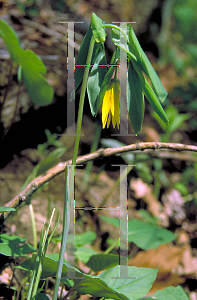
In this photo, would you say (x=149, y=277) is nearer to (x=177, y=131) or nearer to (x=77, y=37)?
(x=77, y=37)

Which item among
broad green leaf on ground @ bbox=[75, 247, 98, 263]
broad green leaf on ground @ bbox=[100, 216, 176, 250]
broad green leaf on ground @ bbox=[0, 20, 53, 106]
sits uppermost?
broad green leaf on ground @ bbox=[0, 20, 53, 106]

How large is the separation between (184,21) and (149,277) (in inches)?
121

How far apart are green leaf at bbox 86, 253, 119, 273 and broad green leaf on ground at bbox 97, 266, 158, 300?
4 cm

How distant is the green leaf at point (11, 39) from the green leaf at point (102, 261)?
2.02 ft

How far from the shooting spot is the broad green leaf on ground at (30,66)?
688mm

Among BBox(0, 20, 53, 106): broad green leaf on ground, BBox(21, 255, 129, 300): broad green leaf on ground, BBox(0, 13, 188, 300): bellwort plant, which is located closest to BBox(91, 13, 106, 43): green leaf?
BBox(0, 13, 188, 300): bellwort plant

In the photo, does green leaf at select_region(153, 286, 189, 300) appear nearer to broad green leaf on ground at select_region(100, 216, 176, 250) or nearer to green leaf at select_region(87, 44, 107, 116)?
broad green leaf on ground at select_region(100, 216, 176, 250)

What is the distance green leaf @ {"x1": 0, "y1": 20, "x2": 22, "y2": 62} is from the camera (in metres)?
0.64

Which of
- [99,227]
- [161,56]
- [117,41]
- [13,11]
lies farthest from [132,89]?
[161,56]

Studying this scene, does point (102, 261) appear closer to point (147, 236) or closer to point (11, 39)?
point (147, 236)

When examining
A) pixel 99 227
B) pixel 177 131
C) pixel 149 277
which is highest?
pixel 149 277

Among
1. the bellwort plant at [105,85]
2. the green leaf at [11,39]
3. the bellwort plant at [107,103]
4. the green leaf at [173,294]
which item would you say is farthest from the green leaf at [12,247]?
the green leaf at [11,39]

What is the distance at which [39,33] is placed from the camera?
57.2 inches

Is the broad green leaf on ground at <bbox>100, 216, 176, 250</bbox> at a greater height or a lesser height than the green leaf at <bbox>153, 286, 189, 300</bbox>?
lesser
